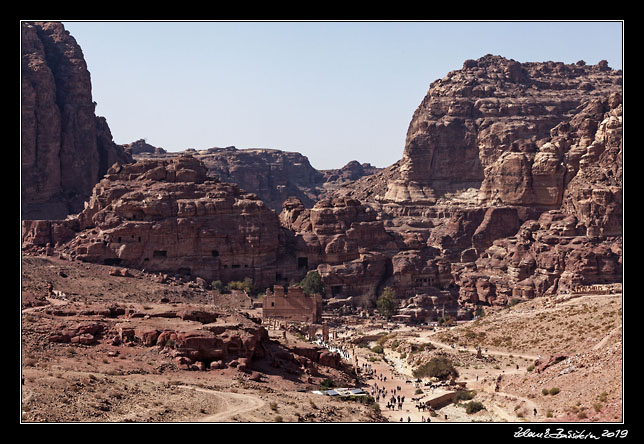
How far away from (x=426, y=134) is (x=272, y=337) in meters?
109

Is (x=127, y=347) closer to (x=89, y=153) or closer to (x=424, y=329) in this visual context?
(x=424, y=329)

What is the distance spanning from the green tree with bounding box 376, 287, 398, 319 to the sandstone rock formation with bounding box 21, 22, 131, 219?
171 feet

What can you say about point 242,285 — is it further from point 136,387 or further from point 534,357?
point 136,387

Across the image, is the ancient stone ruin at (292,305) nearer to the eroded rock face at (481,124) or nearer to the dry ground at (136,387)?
the dry ground at (136,387)

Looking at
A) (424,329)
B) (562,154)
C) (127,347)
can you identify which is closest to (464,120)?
(562,154)

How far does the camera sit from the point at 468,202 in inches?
6604

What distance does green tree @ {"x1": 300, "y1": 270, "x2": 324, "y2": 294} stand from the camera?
111044 mm

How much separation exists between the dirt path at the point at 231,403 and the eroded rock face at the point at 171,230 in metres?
60.4

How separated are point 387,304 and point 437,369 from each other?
1415 inches

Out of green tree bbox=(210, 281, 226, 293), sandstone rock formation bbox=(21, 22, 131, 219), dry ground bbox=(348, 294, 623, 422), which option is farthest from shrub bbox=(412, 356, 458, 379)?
sandstone rock formation bbox=(21, 22, 131, 219)

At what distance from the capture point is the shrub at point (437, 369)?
2849 inches

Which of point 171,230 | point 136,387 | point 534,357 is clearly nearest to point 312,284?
point 171,230

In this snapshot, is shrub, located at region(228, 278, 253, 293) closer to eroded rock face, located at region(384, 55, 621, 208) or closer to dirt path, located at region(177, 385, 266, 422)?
eroded rock face, located at region(384, 55, 621, 208)

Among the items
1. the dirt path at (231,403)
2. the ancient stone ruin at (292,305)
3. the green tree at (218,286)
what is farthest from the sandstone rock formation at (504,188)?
the dirt path at (231,403)
